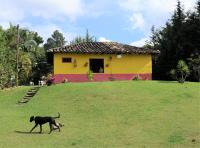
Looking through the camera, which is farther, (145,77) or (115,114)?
(145,77)

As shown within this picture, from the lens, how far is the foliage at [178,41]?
166 ft

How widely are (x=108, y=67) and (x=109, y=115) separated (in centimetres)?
1899

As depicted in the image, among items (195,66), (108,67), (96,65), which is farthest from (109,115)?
(195,66)

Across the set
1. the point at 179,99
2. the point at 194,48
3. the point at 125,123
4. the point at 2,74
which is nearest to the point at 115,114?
the point at 125,123

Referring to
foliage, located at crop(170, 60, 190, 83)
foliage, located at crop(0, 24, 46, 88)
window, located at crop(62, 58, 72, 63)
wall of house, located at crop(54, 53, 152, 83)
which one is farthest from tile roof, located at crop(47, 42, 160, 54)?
foliage, located at crop(0, 24, 46, 88)

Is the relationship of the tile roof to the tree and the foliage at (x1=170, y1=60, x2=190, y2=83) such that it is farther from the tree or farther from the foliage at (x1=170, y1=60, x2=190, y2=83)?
the tree

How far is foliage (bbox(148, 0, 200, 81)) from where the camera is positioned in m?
50.7

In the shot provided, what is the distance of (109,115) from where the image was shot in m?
25.4

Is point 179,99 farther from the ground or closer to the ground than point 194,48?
closer to the ground

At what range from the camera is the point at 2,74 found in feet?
150

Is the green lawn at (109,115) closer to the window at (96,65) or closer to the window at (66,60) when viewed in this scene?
the window at (66,60)

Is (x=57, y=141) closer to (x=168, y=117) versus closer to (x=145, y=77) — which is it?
(x=168, y=117)

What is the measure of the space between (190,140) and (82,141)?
166 inches

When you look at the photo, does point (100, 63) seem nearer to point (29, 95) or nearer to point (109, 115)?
point (29, 95)
